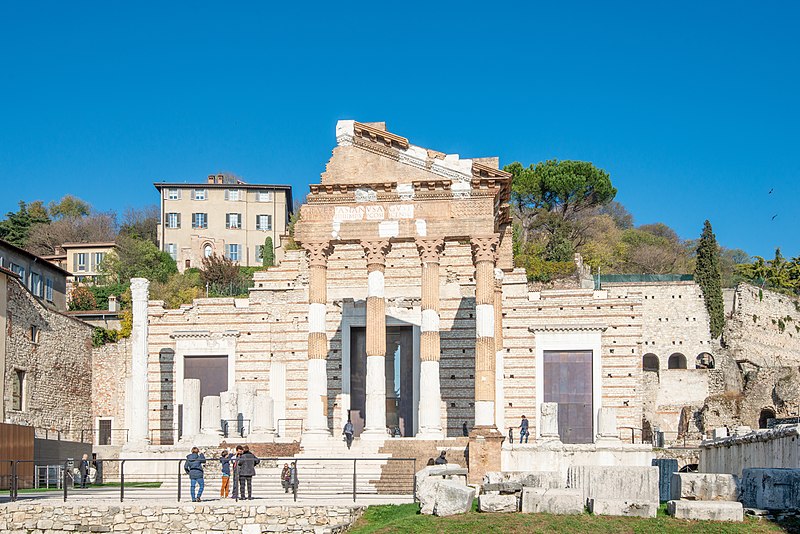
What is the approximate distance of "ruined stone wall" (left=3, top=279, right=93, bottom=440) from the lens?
44.2 meters

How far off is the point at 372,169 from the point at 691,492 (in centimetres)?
1854

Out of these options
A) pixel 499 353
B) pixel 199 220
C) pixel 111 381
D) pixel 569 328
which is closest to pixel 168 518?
pixel 499 353

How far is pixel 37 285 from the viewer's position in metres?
50.7

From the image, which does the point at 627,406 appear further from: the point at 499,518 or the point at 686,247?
the point at 686,247

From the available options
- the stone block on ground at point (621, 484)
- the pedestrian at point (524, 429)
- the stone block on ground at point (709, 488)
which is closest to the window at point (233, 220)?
the pedestrian at point (524, 429)

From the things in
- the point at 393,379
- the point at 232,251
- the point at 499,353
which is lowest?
the point at 393,379

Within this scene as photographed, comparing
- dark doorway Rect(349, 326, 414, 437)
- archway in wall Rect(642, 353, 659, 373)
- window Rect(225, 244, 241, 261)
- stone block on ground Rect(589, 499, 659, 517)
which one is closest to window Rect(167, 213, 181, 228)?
window Rect(225, 244, 241, 261)

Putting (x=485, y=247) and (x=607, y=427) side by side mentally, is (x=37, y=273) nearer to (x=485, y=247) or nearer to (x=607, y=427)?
(x=485, y=247)

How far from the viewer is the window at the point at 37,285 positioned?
165ft

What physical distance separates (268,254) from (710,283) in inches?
A: 1125

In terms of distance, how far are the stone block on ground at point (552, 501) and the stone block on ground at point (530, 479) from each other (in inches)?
28.2

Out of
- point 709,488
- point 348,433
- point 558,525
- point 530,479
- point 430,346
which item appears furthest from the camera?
point 348,433

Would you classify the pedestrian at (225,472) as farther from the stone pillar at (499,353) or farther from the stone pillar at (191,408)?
the stone pillar at (499,353)

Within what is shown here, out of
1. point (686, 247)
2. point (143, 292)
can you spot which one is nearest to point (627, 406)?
point (143, 292)
